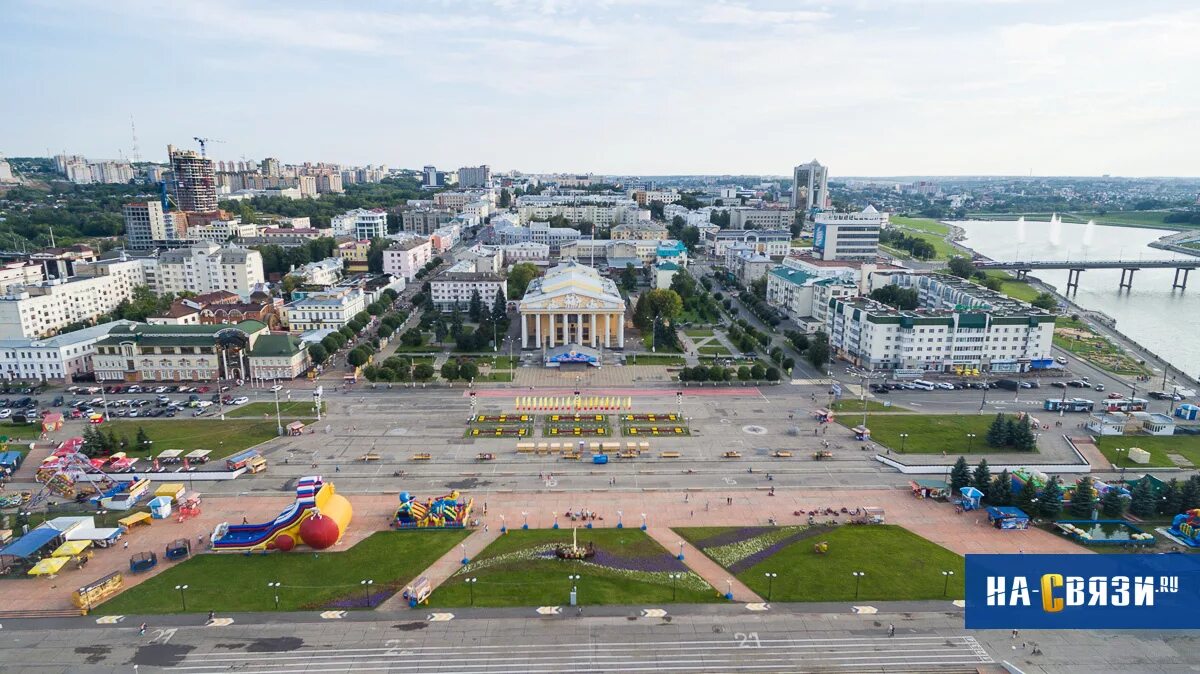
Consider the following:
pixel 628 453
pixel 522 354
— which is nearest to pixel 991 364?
pixel 628 453

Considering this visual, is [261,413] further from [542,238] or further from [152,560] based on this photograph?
[542,238]

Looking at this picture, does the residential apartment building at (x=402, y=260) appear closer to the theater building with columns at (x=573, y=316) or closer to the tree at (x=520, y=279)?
the tree at (x=520, y=279)

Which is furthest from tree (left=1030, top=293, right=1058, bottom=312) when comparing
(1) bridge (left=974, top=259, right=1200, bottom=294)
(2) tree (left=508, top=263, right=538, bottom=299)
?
(2) tree (left=508, top=263, right=538, bottom=299)

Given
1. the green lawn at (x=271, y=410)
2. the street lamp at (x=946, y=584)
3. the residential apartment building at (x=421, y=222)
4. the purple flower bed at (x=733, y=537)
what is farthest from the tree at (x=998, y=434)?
the residential apartment building at (x=421, y=222)

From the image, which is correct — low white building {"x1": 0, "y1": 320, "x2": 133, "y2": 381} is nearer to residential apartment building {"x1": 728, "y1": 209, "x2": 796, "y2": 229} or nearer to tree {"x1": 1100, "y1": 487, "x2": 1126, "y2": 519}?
tree {"x1": 1100, "y1": 487, "x2": 1126, "y2": 519}

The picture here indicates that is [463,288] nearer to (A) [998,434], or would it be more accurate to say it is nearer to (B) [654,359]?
(B) [654,359]
